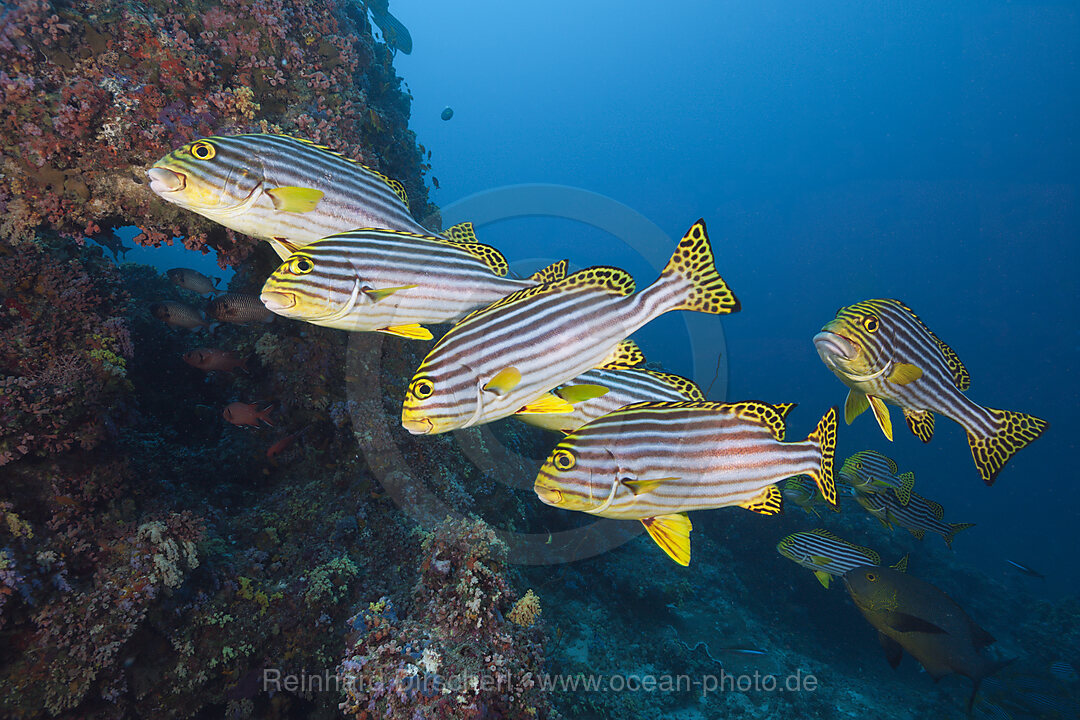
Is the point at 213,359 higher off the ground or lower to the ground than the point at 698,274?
higher

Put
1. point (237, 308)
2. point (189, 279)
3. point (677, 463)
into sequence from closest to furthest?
point (677, 463), point (237, 308), point (189, 279)

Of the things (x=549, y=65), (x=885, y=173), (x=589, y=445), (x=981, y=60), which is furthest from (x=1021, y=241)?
(x=549, y=65)

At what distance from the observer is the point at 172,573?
332 centimetres

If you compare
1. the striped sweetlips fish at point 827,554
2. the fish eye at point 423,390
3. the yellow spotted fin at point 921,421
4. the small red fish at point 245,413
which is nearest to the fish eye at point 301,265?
the fish eye at point 423,390

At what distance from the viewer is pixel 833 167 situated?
320 ft

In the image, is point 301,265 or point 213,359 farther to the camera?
point 213,359

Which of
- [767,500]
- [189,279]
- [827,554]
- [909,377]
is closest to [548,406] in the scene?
[767,500]

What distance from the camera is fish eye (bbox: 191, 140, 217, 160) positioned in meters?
2.45

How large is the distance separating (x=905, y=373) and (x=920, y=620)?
12.7ft

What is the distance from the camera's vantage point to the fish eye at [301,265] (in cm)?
233

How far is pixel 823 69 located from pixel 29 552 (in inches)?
6135

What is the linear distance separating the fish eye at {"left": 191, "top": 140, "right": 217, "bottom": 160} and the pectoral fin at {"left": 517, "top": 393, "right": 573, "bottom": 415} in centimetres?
236

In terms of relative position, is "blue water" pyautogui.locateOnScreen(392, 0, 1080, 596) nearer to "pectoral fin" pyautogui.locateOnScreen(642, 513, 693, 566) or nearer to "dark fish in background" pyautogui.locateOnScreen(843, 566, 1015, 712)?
"dark fish in background" pyautogui.locateOnScreen(843, 566, 1015, 712)

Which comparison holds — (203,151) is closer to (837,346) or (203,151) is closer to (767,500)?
(767,500)
